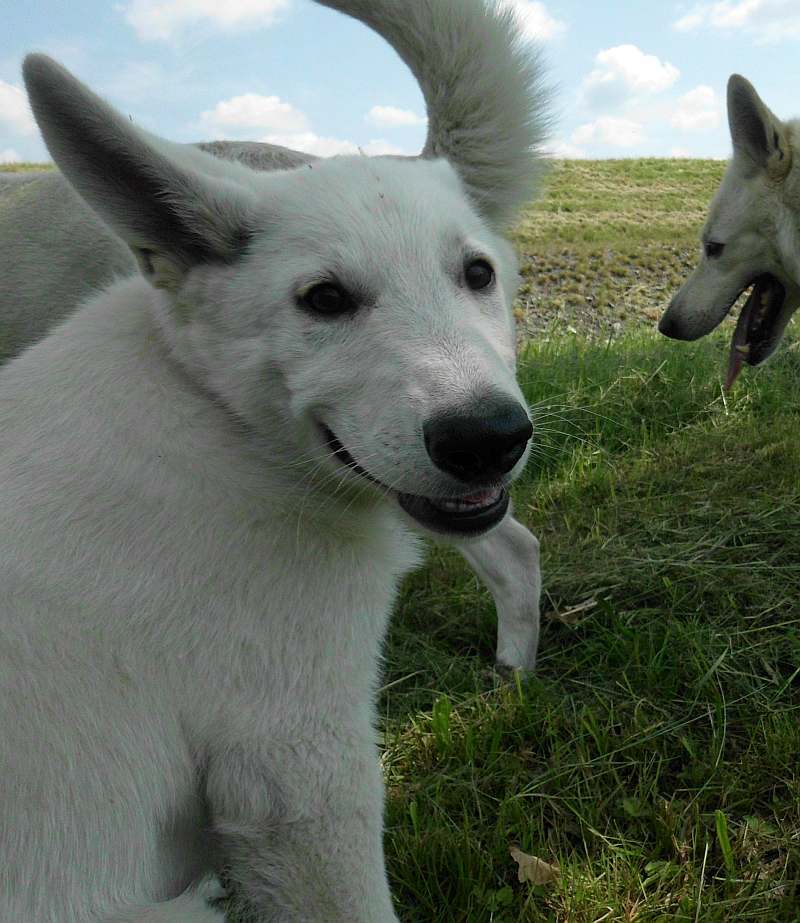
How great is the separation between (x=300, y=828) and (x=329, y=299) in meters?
1.12

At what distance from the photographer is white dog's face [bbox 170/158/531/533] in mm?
1779

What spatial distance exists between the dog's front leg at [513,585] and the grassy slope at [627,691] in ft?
0.35

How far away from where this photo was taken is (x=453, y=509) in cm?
195

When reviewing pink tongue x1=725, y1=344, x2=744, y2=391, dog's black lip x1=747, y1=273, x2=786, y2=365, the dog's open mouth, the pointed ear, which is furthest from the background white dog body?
the pointed ear

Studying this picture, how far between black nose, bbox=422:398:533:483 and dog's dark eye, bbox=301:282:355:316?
1.29 ft

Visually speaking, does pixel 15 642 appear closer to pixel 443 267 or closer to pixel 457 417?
pixel 457 417

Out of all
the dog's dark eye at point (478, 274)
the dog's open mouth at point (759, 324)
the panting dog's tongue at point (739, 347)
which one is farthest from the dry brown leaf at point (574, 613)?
the dog's open mouth at point (759, 324)

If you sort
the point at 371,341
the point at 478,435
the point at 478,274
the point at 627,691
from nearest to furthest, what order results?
the point at 478,435 < the point at 371,341 < the point at 478,274 < the point at 627,691

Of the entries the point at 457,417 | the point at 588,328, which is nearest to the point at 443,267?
the point at 457,417

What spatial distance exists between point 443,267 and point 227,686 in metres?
1.04

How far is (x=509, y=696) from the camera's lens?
9.61ft

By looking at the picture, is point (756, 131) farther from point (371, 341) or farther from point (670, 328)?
point (371, 341)

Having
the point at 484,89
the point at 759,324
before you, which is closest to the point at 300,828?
the point at 484,89

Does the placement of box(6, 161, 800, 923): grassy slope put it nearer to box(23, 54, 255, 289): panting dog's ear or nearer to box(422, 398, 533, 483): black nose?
box(422, 398, 533, 483): black nose
